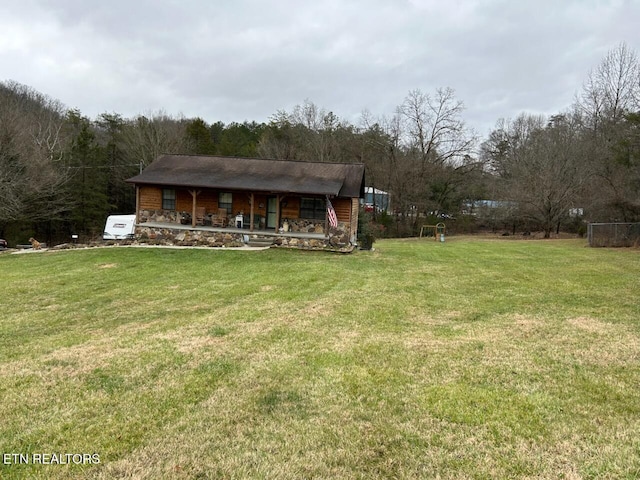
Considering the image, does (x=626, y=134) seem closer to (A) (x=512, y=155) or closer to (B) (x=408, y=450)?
(A) (x=512, y=155)

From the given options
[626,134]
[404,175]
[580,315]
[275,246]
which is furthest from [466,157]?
[580,315]

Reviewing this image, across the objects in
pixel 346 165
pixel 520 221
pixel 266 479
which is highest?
pixel 346 165

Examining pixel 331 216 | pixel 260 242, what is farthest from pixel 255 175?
pixel 331 216

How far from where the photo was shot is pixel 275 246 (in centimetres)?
1738

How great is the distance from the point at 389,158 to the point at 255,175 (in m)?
22.0

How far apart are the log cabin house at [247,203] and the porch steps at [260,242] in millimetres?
43

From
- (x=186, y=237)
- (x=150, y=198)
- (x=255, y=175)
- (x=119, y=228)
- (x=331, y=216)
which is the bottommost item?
(x=186, y=237)

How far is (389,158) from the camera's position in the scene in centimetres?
3862

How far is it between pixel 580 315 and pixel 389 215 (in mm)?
30622

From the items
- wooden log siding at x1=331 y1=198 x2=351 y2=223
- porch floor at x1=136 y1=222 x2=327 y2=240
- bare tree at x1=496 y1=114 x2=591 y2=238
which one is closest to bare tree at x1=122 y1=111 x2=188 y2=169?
porch floor at x1=136 y1=222 x2=327 y2=240

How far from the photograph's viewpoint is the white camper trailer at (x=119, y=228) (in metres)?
21.7

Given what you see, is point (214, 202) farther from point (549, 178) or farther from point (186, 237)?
point (549, 178)

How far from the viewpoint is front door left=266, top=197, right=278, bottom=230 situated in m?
19.4

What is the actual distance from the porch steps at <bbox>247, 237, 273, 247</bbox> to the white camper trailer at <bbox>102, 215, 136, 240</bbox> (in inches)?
309
